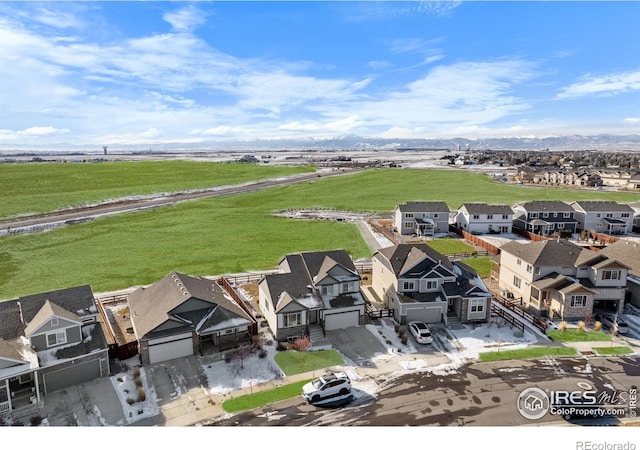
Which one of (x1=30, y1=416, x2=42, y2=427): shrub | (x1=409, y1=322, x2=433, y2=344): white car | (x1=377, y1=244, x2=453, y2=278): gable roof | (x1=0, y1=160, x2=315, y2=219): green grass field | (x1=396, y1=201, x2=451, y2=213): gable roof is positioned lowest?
(x1=30, y1=416, x2=42, y2=427): shrub

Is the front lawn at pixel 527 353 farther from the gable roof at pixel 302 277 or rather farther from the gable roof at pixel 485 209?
the gable roof at pixel 485 209

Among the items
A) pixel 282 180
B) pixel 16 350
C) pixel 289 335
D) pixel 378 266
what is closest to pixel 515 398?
pixel 289 335

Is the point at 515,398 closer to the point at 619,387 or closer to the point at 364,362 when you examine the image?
the point at 619,387

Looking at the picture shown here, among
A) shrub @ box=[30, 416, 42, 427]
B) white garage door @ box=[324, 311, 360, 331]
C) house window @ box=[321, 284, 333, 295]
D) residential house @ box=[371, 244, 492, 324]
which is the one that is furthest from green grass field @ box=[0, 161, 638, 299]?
shrub @ box=[30, 416, 42, 427]

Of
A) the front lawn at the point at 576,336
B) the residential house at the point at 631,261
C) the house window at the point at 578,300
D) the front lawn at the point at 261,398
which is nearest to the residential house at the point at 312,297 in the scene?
the front lawn at the point at 261,398

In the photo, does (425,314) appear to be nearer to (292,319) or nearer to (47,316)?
(292,319)

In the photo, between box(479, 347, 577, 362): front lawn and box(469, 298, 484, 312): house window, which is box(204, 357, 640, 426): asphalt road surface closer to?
box(479, 347, 577, 362): front lawn
